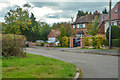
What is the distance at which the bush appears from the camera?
41.5 feet

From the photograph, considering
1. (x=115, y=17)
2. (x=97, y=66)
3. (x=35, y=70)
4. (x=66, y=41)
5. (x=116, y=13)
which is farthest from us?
(x=116, y=13)

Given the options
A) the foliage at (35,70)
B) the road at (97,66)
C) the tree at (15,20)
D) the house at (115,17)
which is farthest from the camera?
the house at (115,17)

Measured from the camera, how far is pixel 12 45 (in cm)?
1302

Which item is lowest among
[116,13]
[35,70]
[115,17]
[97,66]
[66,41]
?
[97,66]

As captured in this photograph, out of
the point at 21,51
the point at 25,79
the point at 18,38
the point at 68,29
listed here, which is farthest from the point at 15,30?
the point at 68,29

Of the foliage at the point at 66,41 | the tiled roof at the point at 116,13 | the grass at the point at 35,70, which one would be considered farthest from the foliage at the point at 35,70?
the tiled roof at the point at 116,13

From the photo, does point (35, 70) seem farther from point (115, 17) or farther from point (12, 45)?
point (115, 17)

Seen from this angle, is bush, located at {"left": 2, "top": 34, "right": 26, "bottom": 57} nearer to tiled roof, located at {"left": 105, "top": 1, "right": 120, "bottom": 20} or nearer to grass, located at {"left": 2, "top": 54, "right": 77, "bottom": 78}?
grass, located at {"left": 2, "top": 54, "right": 77, "bottom": 78}

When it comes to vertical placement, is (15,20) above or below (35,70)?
above

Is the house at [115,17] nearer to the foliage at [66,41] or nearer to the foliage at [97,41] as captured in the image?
A: the foliage at [66,41]

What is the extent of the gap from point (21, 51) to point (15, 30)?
1891 mm

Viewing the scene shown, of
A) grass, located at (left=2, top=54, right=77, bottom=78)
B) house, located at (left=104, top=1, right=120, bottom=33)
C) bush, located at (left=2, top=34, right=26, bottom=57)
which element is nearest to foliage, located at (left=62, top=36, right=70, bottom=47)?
house, located at (left=104, top=1, right=120, bottom=33)

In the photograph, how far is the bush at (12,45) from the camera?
12.7 meters

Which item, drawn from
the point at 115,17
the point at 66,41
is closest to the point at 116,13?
the point at 115,17
